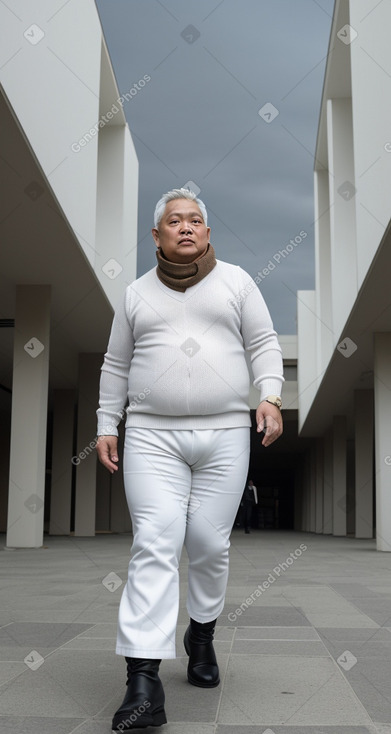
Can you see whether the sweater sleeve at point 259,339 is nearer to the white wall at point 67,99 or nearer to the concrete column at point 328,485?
the white wall at point 67,99

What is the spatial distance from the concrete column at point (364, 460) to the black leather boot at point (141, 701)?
69.7ft

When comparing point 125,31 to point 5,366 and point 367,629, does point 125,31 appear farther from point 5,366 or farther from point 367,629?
point 367,629

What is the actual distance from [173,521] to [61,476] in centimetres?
2302

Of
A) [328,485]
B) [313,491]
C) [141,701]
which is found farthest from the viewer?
[313,491]

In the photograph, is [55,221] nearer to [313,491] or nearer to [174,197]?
[174,197]

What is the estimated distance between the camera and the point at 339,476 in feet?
100

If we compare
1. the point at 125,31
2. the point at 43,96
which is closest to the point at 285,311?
the point at 125,31

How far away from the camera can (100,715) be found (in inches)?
119

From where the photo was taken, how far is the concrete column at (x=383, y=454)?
15.6m

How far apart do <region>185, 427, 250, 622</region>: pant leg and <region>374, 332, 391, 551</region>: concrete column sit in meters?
12.6

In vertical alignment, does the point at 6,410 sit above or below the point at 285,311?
below

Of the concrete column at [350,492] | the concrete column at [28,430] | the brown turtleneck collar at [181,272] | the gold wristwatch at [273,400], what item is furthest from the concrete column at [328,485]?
the brown turtleneck collar at [181,272]

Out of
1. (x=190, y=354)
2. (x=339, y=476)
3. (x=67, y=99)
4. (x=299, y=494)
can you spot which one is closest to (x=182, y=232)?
(x=190, y=354)

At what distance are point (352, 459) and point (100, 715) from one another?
44.1m
